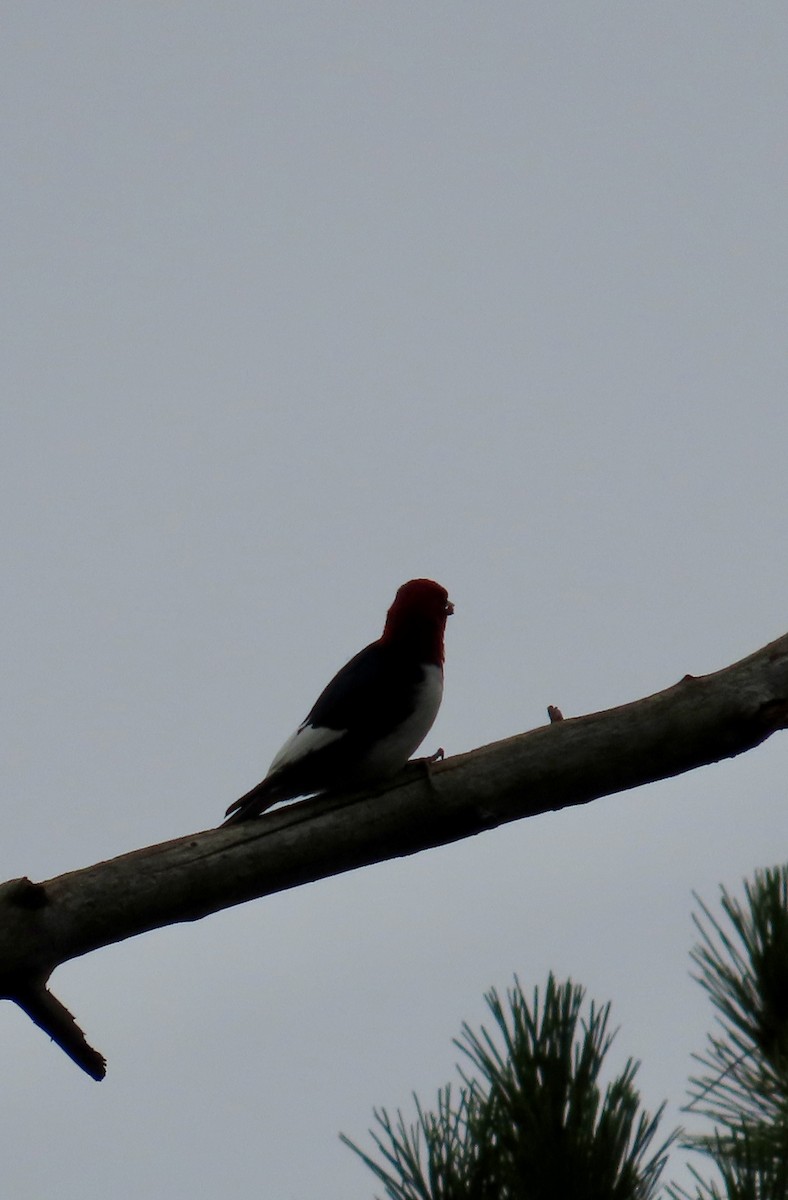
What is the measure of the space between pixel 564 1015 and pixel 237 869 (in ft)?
3.29

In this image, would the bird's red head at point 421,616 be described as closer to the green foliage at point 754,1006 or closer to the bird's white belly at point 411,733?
the bird's white belly at point 411,733

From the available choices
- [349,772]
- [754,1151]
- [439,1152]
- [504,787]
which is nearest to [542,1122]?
[439,1152]

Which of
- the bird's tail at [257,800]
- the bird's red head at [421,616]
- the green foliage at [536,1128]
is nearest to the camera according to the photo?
the green foliage at [536,1128]

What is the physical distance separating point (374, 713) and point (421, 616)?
589 mm

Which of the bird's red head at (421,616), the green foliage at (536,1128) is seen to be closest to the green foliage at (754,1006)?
the green foliage at (536,1128)

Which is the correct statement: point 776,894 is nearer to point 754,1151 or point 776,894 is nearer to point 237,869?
point 754,1151

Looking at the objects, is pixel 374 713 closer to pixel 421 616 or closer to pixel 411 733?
pixel 411 733

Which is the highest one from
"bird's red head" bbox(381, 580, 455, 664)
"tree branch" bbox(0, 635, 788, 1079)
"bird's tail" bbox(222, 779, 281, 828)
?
"bird's red head" bbox(381, 580, 455, 664)

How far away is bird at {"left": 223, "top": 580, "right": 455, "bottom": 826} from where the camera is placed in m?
4.43

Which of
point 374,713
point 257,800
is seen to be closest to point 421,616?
point 374,713

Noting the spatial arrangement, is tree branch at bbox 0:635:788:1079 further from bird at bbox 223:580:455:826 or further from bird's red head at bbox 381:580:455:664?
bird's red head at bbox 381:580:455:664

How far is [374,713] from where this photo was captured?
15.6 ft

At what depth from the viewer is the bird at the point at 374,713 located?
4430 mm

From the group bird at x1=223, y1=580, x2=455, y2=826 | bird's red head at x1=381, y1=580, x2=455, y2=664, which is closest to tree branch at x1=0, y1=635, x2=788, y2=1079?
bird at x1=223, y1=580, x2=455, y2=826
